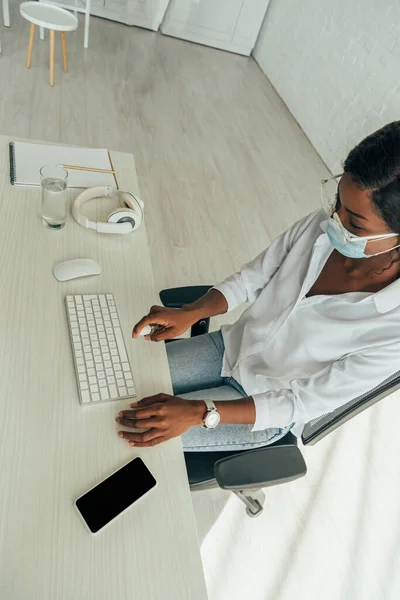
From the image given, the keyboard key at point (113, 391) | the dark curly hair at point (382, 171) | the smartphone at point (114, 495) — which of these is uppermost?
the dark curly hair at point (382, 171)

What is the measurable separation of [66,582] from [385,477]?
1533mm

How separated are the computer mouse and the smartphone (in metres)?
0.46

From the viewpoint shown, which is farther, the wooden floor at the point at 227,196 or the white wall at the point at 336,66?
the white wall at the point at 336,66

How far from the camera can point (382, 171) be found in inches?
31.5

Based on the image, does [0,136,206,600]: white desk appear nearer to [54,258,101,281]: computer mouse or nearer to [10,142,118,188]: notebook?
[54,258,101,281]: computer mouse

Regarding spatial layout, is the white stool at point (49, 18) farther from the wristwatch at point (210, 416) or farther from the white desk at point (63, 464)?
the wristwatch at point (210, 416)

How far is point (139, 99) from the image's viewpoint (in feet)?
11.1

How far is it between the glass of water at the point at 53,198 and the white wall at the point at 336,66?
261 cm

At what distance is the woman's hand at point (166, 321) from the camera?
971 millimetres

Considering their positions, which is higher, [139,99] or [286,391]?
[286,391]

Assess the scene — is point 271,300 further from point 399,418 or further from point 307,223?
point 399,418

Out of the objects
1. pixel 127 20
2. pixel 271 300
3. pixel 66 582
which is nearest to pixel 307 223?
pixel 271 300

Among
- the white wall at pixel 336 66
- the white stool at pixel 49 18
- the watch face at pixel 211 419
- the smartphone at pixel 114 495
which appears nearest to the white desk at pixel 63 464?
the smartphone at pixel 114 495

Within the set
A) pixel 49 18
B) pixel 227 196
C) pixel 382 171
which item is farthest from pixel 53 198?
pixel 49 18
